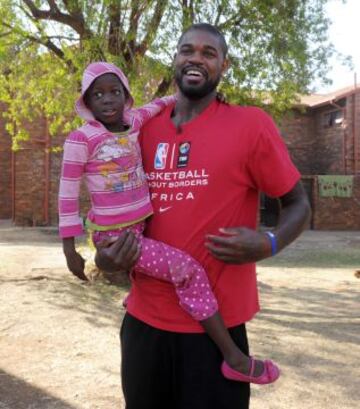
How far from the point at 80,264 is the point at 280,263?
9.48m

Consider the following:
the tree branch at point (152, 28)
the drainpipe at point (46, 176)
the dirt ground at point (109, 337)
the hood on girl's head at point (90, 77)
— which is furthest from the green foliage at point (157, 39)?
the drainpipe at point (46, 176)

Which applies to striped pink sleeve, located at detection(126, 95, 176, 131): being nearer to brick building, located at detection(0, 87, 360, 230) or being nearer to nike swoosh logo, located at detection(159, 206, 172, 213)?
nike swoosh logo, located at detection(159, 206, 172, 213)

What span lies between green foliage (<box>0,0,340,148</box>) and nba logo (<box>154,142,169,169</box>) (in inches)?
224

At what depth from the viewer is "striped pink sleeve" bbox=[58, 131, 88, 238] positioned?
2.22m

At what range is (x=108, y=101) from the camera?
7.84 feet

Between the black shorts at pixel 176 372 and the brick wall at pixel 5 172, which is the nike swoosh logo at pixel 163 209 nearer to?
the black shorts at pixel 176 372

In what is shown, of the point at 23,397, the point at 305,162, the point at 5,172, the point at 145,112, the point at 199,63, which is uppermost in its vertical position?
the point at 305,162

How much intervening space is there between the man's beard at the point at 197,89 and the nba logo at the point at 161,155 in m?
0.21

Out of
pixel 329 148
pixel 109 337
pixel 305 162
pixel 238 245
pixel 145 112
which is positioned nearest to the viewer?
pixel 238 245

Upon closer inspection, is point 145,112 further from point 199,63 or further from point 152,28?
point 152,28

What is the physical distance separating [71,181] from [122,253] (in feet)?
1.34

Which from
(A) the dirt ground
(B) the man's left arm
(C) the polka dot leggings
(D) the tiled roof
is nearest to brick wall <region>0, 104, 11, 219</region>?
(A) the dirt ground

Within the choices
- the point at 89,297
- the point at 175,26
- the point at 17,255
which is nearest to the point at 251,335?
the point at 89,297

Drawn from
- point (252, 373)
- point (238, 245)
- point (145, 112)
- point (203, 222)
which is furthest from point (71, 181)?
point (252, 373)
